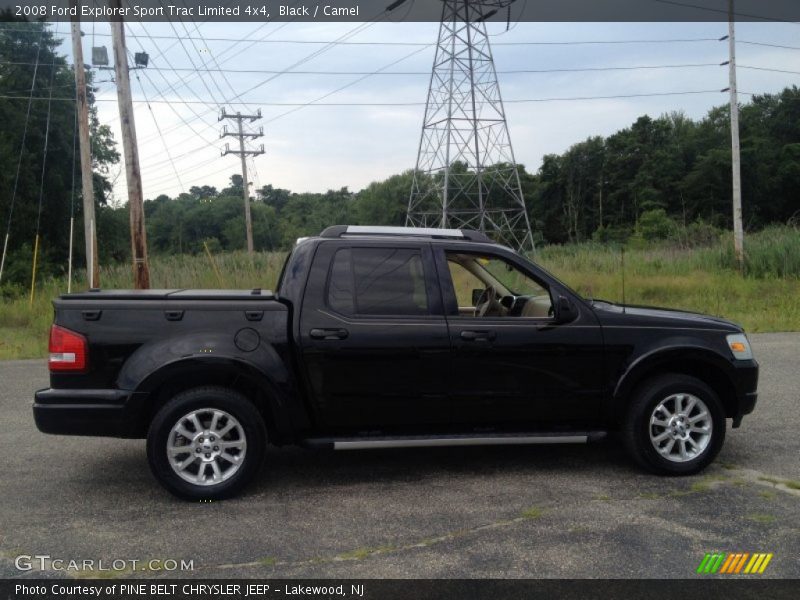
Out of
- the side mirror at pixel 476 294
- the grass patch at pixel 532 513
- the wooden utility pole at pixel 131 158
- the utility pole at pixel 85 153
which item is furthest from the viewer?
the utility pole at pixel 85 153

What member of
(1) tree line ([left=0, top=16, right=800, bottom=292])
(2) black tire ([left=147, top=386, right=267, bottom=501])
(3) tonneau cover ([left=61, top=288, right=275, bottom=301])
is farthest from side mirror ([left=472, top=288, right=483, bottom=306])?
(1) tree line ([left=0, top=16, right=800, bottom=292])

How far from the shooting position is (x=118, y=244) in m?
41.2

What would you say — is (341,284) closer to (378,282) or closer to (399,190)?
(378,282)

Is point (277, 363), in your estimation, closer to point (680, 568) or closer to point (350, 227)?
point (350, 227)

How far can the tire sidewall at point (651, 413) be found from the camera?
5.31 metres

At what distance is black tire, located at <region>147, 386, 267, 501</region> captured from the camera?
4828 mm

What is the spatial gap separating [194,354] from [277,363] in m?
0.54

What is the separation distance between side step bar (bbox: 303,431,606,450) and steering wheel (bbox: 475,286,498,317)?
3.37 ft

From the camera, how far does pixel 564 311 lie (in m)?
5.32

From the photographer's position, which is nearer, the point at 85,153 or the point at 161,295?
the point at 161,295

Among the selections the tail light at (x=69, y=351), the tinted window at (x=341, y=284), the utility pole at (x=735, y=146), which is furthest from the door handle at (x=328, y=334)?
the utility pole at (x=735, y=146)

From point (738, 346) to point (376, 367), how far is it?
2.69 metres

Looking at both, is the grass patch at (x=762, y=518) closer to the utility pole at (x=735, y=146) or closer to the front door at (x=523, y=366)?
the front door at (x=523, y=366)

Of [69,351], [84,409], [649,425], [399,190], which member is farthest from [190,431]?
[399,190]
